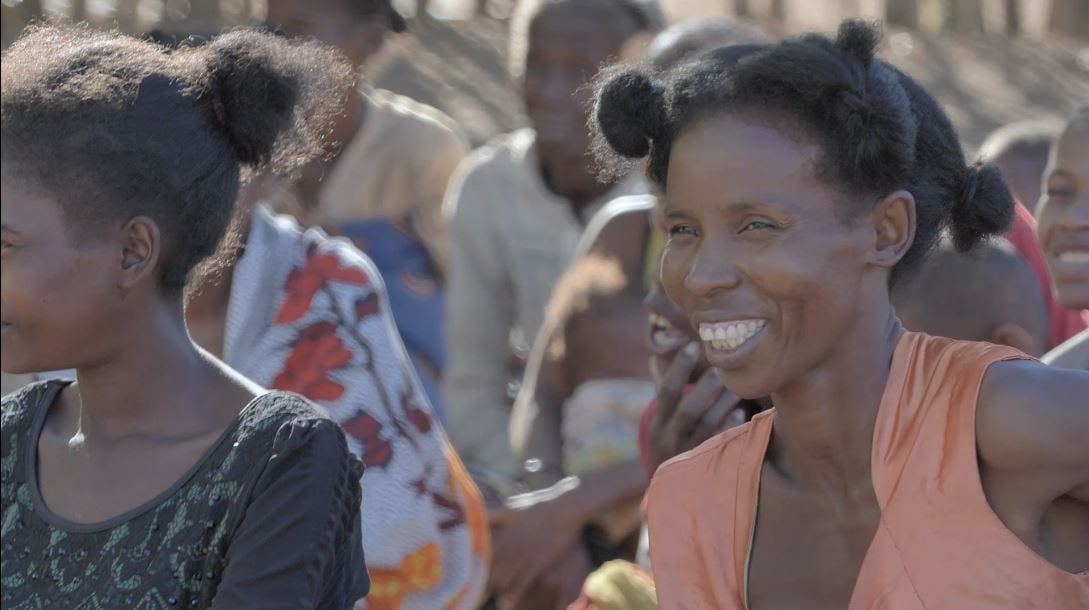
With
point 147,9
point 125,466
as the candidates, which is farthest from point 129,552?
point 147,9

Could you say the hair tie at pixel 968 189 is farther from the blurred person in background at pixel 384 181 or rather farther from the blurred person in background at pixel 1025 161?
the blurred person in background at pixel 384 181

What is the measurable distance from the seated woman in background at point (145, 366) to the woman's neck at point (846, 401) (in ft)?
2.32

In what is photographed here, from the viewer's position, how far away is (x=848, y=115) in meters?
2.45

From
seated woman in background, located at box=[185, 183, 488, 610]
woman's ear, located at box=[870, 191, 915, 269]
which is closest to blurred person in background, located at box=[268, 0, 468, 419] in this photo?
seated woman in background, located at box=[185, 183, 488, 610]

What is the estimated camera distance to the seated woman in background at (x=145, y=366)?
241 cm

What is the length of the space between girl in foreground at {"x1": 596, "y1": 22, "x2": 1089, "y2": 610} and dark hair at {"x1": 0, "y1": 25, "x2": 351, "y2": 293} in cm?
59

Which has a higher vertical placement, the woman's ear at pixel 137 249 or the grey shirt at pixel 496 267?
the woman's ear at pixel 137 249

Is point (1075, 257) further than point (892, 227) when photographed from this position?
Yes

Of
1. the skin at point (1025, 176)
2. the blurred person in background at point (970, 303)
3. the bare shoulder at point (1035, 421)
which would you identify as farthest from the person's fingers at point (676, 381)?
the skin at point (1025, 176)

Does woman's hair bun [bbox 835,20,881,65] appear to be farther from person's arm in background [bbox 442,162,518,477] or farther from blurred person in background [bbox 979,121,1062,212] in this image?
person's arm in background [bbox 442,162,518,477]

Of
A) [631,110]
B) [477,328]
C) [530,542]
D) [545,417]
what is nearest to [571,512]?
[530,542]

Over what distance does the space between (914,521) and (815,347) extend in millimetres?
303

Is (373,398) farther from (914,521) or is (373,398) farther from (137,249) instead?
(914,521)

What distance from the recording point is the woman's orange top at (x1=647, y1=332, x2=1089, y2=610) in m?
2.30
